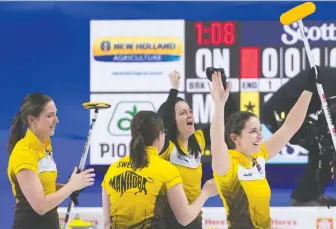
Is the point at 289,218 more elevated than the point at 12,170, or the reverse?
the point at 12,170

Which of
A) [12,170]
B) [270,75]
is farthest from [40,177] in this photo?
[270,75]

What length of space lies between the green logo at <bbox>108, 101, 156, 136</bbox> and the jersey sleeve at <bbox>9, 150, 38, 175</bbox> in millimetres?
1703

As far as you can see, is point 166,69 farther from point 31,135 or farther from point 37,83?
point 31,135

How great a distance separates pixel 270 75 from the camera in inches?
170

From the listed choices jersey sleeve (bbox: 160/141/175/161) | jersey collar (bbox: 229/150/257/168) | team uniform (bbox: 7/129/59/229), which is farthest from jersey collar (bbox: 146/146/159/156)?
jersey sleeve (bbox: 160/141/175/161)

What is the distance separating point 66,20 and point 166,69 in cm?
74

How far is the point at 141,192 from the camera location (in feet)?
8.24

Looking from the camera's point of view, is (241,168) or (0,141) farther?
(0,141)

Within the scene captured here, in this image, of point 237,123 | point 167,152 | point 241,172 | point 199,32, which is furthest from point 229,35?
point 241,172

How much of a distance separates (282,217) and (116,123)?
3.98ft

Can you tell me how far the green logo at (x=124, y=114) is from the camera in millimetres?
4320

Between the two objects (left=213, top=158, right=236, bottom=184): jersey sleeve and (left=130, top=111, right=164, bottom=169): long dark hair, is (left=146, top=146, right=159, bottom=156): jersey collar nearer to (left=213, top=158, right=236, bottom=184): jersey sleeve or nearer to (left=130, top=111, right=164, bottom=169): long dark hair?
(left=130, top=111, right=164, bottom=169): long dark hair

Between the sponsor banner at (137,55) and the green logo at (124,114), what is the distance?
0.30 feet

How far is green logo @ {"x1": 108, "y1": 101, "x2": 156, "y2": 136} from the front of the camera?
4.32m
